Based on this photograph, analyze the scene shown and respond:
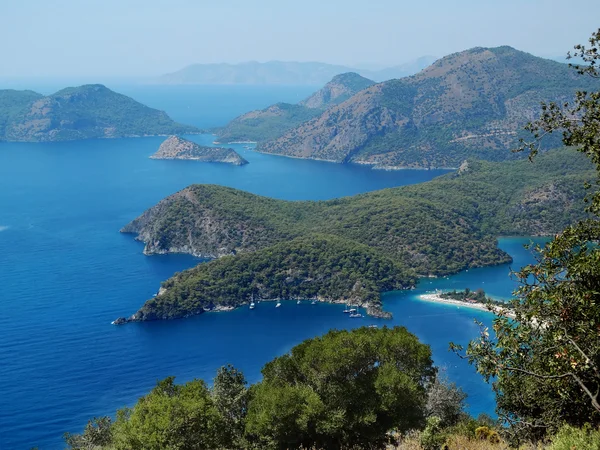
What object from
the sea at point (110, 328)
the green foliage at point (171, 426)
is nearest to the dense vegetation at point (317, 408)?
the green foliage at point (171, 426)

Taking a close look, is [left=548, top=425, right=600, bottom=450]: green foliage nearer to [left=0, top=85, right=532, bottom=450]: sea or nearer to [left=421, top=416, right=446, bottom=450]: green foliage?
[left=421, top=416, right=446, bottom=450]: green foliage

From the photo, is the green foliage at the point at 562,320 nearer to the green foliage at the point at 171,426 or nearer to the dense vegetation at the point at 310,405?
the dense vegetation at the point at 310,405

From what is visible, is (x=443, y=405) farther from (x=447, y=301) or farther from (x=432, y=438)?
(x=447, y=301)

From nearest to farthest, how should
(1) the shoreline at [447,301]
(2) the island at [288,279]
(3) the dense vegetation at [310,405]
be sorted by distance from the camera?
(3) the dense vegetation at [310,405] → (1) the shoreline at [447,301] → (2) the island at [288,279]

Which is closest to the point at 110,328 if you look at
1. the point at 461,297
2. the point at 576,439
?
the point at 461,297

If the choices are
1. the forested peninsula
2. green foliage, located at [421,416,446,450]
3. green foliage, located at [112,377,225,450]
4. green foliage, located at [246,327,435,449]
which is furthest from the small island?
green foliage, located at [112,377,225,450]

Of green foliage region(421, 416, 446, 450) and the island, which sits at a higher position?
green foliage region(421, 416, 446, 450)

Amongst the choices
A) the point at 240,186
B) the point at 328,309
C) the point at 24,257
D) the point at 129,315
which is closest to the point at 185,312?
the point at 129,315
